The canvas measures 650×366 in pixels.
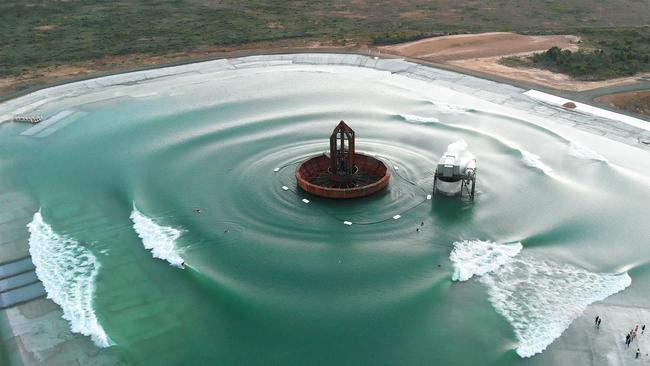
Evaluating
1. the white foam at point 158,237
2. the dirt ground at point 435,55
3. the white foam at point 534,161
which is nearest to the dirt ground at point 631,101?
the dirt ground at point 435,55

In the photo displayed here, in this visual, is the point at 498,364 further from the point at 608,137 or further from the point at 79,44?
the point at 79,44

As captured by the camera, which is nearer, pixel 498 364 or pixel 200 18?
pixel 498 364

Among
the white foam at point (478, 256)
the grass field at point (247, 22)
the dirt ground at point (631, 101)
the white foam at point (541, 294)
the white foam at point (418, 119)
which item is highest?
the grass field at point (247, 22)

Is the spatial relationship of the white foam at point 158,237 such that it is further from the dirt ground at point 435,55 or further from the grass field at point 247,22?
the grass field at point 247,22

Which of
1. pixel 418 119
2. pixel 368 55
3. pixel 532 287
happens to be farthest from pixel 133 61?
pixel 532 287

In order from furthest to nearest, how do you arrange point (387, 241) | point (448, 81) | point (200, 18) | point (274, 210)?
point (200, 18) → point (448, 81) → point (274, 210) → point (387, 241)

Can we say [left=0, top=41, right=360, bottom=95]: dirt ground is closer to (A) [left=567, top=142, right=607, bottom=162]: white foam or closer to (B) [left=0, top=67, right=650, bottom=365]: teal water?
(B) [left=0, top=67, right=650, bottom=365]: teal water

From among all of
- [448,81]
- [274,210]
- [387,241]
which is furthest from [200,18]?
[387,241]
